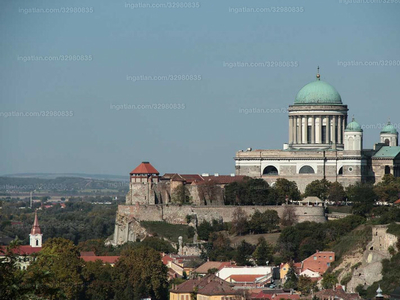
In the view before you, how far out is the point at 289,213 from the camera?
317 ft

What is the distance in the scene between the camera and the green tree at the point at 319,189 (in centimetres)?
10194

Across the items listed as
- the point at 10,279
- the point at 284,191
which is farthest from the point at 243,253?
the point at 10,279

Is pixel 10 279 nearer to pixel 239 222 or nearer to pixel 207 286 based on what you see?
pixel 207 286

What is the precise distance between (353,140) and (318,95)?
25.7 feet

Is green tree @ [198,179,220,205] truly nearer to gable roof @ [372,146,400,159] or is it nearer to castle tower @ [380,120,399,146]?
gable roof @ [372,146,400,159]

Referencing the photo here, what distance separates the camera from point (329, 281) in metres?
78.4

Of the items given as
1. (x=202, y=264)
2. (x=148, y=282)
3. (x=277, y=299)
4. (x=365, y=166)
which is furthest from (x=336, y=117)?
(x=277, y=299)

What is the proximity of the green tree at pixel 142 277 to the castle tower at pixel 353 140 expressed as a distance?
83.8 ft

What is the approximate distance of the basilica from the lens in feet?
346

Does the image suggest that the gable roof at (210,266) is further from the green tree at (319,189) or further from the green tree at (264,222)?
the green tree at (319,189)

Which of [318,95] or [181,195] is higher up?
[318,95]

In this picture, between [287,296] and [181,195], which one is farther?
[181,195]

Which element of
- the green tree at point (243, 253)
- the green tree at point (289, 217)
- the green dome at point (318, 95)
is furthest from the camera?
the green dome at point (318, 95)

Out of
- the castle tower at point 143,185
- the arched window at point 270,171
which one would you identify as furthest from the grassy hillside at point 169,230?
the arched window at point 270,171
